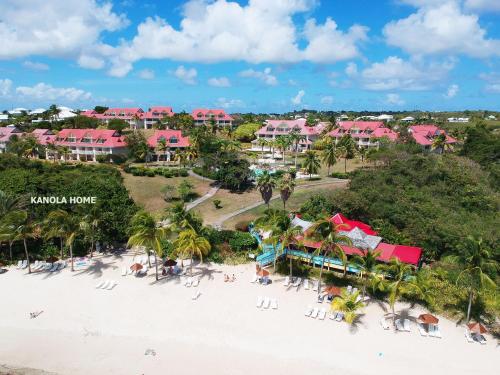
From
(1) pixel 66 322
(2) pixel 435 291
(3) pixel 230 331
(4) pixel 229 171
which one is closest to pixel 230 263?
(3) pixel 230 331

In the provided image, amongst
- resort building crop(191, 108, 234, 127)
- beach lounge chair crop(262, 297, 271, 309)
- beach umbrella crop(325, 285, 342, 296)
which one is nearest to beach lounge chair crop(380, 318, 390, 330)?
beach umbrella crop(325, 285, 342, 296)

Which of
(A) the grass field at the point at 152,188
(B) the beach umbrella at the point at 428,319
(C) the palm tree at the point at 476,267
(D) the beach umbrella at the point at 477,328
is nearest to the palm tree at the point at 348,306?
(B) the beach umbrella at the point at 428,319

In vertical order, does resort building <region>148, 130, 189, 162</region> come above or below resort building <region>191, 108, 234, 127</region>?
below

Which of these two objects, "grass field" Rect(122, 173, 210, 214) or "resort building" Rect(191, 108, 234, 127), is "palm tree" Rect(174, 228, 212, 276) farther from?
"resort building" Rect(191, 108, 234, 127)

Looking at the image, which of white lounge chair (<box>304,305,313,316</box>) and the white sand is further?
white lounge chair (<box>304,305,313,316</box>)

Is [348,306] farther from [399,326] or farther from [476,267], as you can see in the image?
[476,267]

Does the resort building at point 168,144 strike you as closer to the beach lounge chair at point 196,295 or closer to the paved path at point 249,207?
the paved path at point 249,207

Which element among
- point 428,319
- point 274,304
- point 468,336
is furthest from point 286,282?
point 468,336

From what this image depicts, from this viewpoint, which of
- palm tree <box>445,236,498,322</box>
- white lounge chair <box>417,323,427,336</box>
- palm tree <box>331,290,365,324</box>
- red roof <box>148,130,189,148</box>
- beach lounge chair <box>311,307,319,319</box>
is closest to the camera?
palm tree <box>445,236,498,322</box>
